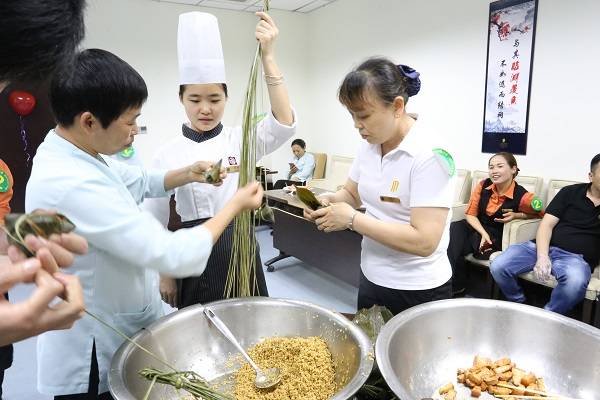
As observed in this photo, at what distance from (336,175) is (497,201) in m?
2.44

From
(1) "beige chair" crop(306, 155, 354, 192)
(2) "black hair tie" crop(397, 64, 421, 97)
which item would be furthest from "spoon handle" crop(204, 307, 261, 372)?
(1) "beige chair" crop(306, 155, 354, 192)

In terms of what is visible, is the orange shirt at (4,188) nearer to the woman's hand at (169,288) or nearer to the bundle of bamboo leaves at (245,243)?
the woman's hand at (169,288)

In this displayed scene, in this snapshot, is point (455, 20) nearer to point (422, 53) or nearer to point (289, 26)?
point (422, 53)

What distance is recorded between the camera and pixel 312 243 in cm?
360

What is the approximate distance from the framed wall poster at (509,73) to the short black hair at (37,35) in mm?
3623

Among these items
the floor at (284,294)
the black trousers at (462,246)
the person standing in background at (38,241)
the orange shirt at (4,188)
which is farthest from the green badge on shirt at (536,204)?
the orange shirt at (4,188)

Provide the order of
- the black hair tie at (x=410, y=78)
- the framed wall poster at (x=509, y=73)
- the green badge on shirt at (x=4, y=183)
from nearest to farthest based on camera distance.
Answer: the black hair tie at (x=410, y=78)
the green badge on shirt at (x=4, y=183)
the framed wall poster at (x=509, y=73)

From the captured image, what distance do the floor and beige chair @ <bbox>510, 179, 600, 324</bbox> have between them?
1266mm

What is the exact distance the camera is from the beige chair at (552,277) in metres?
2.36

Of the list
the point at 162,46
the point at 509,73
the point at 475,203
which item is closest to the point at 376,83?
the point at 475,203

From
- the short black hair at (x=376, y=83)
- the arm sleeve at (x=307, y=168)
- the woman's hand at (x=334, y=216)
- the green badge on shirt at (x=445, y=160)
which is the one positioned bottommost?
the arm sleeve at (x=307, y=168)

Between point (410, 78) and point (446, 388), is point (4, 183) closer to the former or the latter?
point (410, 78)

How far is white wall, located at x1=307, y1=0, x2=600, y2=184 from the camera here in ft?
9.84

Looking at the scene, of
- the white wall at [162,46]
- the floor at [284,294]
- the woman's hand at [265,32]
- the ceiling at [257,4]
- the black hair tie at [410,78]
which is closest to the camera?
the woman's hand at [265,32]
